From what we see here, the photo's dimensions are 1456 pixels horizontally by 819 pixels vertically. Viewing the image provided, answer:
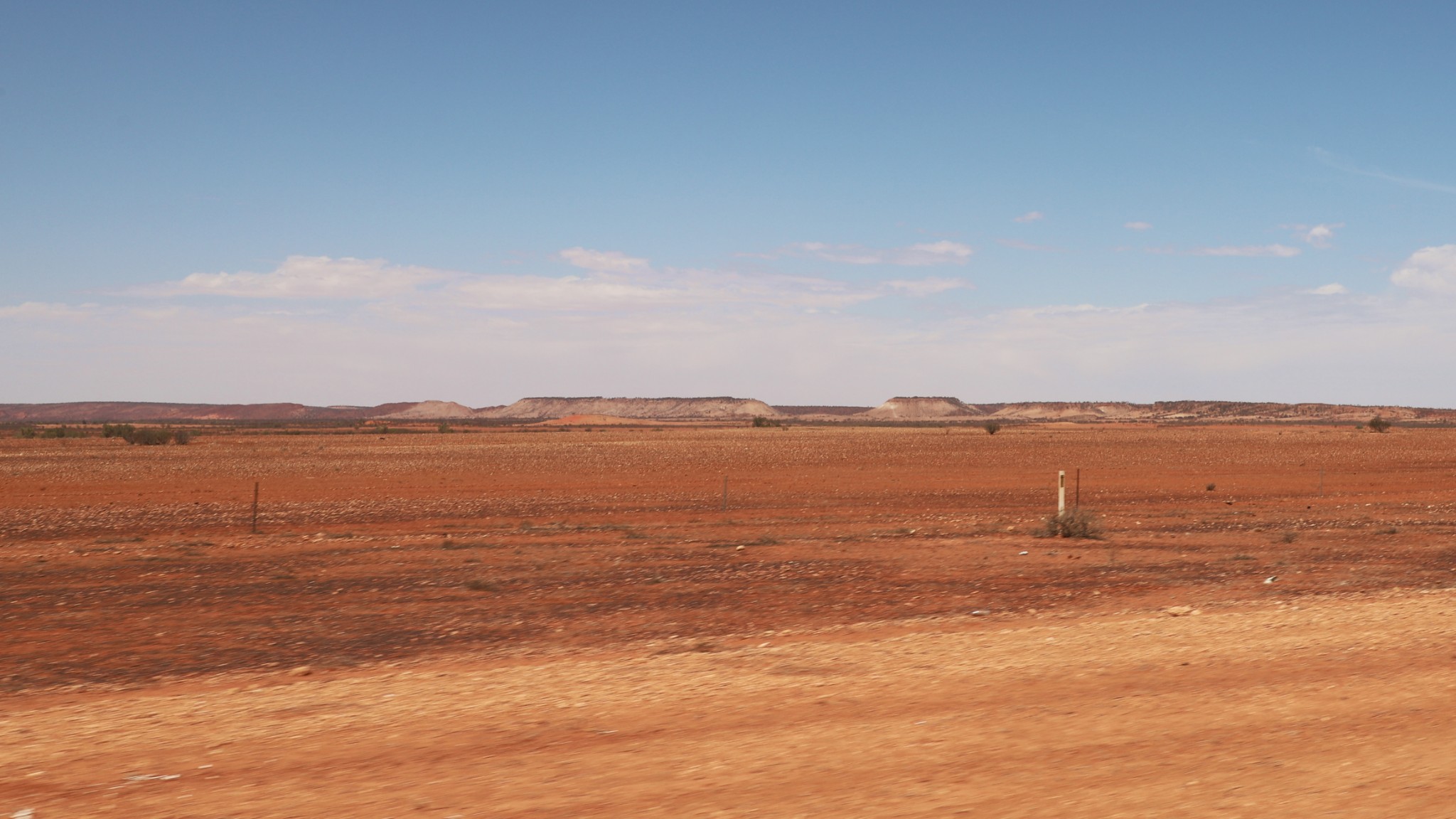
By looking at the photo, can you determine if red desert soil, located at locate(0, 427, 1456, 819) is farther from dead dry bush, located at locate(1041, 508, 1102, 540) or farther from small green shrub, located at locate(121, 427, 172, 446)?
small green shrub, located at locate(121, 427, 172, 446)

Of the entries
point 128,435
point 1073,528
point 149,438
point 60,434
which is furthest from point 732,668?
point 60,434

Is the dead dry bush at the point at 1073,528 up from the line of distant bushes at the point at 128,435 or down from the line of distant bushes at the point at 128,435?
down

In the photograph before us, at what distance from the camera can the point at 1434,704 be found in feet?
24.8

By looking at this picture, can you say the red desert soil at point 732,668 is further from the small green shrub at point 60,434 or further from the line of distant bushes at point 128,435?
the small green shrub at point 60,434

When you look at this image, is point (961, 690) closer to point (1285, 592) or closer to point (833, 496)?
point (1285, 592)

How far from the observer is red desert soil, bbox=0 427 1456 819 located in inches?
235

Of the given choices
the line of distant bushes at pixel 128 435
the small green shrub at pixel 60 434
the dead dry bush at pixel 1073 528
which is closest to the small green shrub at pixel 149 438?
the line of distant bushes at pixel 128 435

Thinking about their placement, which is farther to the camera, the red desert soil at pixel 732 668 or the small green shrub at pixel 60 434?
the small green shrub at pixel 60 434

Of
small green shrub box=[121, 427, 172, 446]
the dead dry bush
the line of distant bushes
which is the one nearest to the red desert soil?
the dead dry bush

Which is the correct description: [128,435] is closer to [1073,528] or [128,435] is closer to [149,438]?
[149,438]

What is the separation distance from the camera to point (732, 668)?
30.3ft

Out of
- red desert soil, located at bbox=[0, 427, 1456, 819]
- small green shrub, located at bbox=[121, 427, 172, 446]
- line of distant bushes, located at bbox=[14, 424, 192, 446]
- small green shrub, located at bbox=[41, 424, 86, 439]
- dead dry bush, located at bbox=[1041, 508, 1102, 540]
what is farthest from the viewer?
small green shrub, located at bbox=[41, 424, 86, 439]

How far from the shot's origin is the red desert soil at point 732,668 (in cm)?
596

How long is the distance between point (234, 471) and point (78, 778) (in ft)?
138
